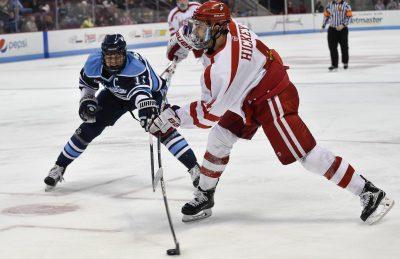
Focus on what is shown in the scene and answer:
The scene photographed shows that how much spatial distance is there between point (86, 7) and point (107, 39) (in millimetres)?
17538

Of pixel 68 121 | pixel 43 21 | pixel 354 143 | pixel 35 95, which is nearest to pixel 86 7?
pixel 43 21

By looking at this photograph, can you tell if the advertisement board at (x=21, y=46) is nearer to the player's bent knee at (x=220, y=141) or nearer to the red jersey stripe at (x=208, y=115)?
the player's bent knee at (x=220, y=141)

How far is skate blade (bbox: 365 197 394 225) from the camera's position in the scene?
166 inches

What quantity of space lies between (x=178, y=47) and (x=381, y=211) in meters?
1.58

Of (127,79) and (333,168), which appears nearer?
(333,168)

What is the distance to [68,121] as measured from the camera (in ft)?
29.8

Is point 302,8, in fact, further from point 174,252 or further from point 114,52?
point 174,252

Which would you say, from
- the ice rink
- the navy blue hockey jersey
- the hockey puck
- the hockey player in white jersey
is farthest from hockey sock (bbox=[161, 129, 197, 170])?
the hockey puck

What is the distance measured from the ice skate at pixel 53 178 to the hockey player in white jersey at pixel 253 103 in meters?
1.39

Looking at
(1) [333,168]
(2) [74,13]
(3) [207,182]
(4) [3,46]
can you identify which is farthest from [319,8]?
(1) [333,168]

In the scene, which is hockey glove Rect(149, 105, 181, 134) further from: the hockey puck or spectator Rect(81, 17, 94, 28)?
spectator Rect(81, 17, 94, 28)

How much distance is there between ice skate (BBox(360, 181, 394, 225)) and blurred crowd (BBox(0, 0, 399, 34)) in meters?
16.1

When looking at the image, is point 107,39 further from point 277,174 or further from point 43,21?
point 43,21

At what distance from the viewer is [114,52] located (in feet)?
16.6
